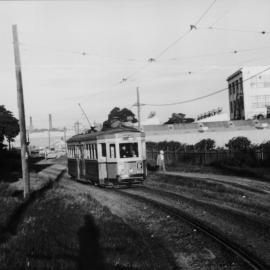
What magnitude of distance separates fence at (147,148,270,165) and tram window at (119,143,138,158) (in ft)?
40.3

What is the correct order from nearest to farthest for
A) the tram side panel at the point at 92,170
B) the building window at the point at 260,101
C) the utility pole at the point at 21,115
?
the utility pole at the point at 21,115, the tram side panel at the point at 92,170, the building window at the point at 260,101

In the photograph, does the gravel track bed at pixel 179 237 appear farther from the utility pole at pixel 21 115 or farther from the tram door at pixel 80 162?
the tram door at pixel 80 162

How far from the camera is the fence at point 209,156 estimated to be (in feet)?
103

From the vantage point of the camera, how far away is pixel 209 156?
36312 mm

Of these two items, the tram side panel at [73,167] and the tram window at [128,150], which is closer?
the tram window at [128,150]

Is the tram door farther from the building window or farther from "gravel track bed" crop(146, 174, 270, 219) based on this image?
the building window

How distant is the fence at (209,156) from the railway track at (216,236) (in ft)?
52.3

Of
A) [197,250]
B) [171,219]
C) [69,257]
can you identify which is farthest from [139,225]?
[69,257]

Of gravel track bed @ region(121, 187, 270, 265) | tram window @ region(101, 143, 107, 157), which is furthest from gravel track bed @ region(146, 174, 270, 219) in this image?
tram window @ region(101, 143, 107, 157)

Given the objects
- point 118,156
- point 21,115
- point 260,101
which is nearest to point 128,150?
point 118,156

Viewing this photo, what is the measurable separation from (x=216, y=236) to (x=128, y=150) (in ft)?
37.4

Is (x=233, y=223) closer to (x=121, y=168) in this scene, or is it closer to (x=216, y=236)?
(x=216, y=236)

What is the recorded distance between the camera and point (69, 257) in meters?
8.09

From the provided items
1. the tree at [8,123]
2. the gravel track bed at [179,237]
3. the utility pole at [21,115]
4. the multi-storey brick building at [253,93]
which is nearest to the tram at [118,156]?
the gravel track bed at [179,237]
